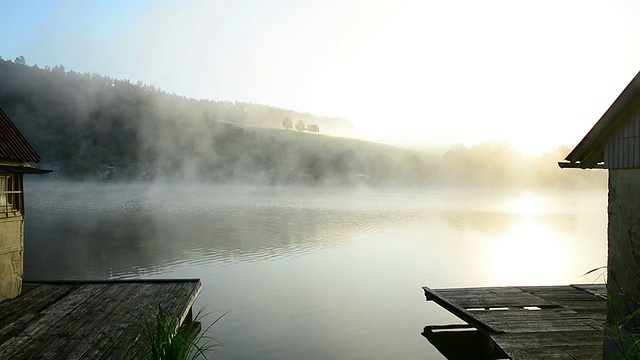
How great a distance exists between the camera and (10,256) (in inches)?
434

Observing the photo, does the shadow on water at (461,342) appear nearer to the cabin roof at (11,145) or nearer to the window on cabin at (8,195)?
the window on cabin at (8,195)

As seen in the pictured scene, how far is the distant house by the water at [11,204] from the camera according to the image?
10.8 meters

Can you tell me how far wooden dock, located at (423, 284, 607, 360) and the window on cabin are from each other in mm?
10818

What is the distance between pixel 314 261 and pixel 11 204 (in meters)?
13.5

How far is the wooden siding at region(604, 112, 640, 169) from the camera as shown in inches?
249

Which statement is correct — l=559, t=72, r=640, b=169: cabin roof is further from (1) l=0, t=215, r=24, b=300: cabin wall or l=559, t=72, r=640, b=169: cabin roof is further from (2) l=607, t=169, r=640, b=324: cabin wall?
(1) l=0, t=215, r=24, b=300: cabin wall

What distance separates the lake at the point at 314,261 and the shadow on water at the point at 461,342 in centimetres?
33

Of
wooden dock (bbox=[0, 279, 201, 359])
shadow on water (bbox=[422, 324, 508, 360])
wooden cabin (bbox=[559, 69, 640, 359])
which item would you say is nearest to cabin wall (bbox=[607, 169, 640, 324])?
wooden cabin (bbox=[559, 69, 640, 359])

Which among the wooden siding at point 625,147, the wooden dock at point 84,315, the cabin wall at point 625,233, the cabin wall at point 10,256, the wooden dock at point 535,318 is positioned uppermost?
the wooden siding at point 625,147

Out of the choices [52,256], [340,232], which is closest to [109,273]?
[52,256]

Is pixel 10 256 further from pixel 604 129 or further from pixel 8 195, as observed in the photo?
pixel 604 129

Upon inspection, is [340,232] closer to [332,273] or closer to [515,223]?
[332,273]

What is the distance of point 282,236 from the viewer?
98.0 feet

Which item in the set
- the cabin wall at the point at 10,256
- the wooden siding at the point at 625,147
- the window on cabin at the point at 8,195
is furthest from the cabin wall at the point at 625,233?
the window on cabin at the point at 8,195
